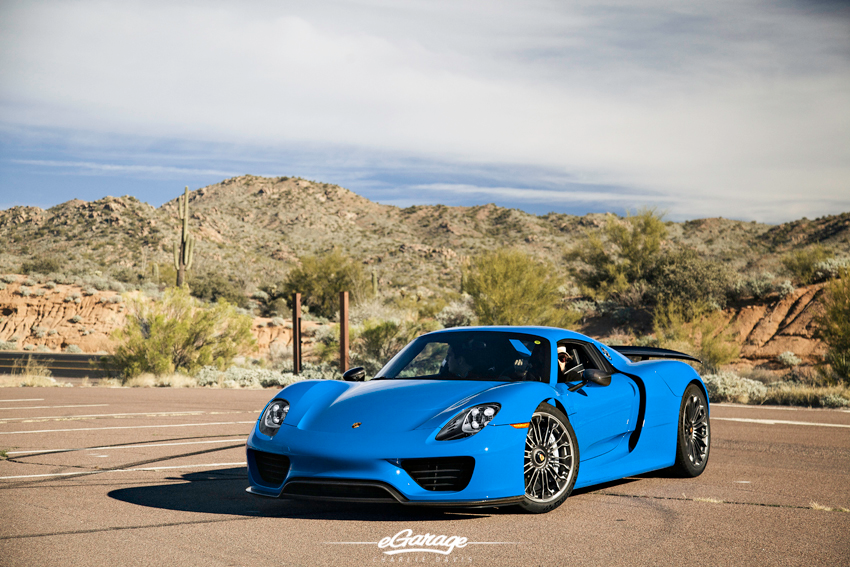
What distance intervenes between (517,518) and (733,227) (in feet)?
278

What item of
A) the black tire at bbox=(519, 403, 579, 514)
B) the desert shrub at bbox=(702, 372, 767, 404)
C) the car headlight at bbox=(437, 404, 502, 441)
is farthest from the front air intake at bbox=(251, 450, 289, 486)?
the desert shrub at bbox=(702, 372, 767, 404)

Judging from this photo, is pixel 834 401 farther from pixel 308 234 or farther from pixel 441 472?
pixel 308 234

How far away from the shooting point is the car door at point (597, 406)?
6090 mm

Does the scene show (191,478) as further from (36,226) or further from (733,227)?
(733,227)

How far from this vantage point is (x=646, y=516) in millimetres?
5559

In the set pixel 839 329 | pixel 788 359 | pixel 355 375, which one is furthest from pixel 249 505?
pixel 788 359

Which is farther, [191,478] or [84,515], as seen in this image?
[191,478]

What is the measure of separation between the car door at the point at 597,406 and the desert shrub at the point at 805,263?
97.1ft

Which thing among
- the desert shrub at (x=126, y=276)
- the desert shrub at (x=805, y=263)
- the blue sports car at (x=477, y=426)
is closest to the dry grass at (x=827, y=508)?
the blue sports car at (x=477, y=426)

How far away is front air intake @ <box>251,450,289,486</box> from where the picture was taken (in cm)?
550

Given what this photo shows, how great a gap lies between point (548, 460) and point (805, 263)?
3193cm

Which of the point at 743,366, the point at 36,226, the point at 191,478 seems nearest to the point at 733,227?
the point at 743,366

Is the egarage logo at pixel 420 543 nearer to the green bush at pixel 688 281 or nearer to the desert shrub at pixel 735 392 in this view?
the desert shrub at pixel 735 392

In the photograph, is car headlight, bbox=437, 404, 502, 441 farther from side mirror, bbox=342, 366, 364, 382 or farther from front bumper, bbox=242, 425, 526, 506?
side mirror, bbox=342, 366, 364, 382
